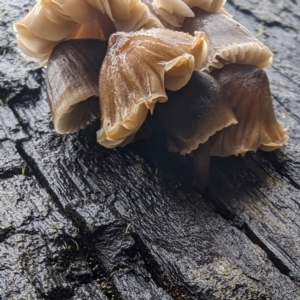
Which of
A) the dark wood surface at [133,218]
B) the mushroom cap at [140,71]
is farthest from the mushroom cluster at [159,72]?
the dark wood surface at [133,218]

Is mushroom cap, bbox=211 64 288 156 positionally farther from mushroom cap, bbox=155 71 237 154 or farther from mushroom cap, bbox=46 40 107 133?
mushroom cap, bbox=46 40 107 133

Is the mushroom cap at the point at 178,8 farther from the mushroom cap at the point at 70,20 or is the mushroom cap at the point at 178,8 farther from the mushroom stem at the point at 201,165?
the mushroom stem at the point at 201,165

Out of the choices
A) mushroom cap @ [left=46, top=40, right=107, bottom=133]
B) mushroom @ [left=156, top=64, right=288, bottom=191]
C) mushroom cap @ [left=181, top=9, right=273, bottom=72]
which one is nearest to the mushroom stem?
mushroom @ [left=156, top=64, right=288, bottom=191]

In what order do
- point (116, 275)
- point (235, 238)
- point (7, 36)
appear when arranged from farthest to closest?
point (7, 36) → point (235, 238) → point (116, 275)

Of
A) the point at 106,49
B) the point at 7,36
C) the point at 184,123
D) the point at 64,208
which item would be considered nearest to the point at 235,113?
the point at 184,123

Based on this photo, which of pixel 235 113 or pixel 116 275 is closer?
pixel 116 275

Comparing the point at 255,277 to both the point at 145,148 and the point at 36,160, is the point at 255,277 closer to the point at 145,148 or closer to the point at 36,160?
the point at 145,148
